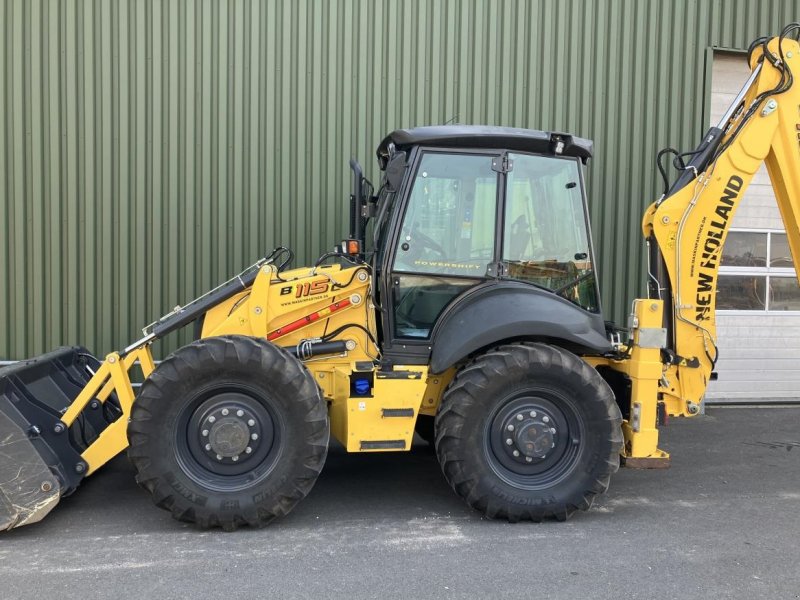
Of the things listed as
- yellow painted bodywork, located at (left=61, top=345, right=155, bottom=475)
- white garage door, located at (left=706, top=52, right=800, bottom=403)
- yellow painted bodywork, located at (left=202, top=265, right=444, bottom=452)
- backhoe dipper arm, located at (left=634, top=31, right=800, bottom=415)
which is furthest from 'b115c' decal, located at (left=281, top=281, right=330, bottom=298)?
white garage door, located at (left=706, top=52, right=800, bottom=403)

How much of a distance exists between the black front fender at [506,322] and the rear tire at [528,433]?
4.6 inches

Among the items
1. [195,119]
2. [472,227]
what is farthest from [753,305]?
[195,119]

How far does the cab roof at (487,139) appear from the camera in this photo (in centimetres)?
431

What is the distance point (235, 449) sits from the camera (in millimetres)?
4000

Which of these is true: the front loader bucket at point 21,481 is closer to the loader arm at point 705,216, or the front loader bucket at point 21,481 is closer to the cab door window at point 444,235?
the cab door window at point 444,235

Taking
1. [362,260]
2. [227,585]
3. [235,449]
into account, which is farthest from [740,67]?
[227,585]

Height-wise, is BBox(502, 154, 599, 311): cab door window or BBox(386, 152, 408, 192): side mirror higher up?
BBox(386, 152, 408, 192): side mirror

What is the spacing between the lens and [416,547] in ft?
12.5

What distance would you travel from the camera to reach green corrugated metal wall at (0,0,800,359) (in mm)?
6715

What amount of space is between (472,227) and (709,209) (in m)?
1.79

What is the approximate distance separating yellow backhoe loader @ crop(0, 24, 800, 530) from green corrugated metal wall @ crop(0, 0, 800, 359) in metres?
2.32

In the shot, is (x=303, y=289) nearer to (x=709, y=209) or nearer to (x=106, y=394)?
(x=106, y=394)

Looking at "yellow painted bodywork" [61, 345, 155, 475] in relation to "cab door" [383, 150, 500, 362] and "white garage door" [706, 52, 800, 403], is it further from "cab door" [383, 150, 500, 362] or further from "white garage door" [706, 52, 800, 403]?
"white garage door" [706, 52, 800, 403]

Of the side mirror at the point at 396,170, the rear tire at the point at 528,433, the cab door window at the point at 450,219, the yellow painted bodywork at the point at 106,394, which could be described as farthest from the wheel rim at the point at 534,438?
the yellow painted bodywork at the point at 106,394
